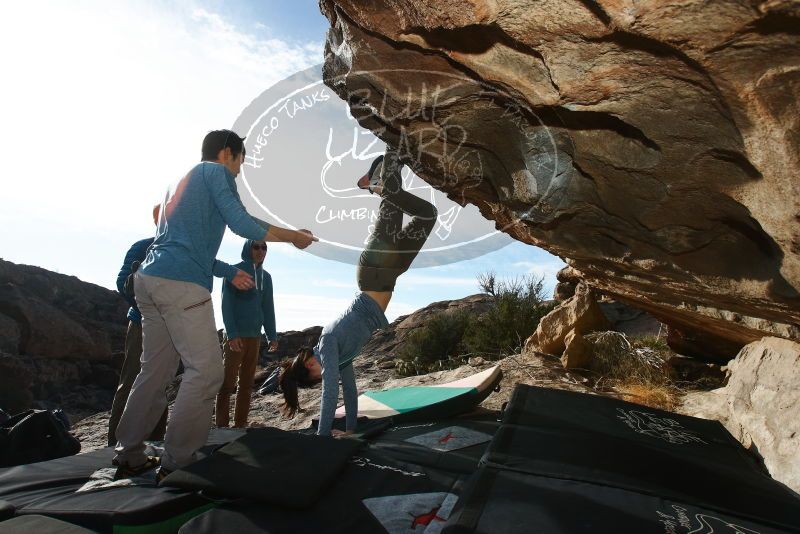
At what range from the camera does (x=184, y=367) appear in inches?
99.6

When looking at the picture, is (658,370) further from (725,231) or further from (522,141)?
(522,141)

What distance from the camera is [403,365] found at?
365 inches

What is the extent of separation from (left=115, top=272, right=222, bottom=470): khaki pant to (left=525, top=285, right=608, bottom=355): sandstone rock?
16.6ft

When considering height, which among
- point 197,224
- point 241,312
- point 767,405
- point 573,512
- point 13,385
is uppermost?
point 197,224

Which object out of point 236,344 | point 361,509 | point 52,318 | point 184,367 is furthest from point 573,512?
point 52,318

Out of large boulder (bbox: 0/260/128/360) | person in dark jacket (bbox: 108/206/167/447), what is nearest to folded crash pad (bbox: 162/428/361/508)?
person in dark jacket (bbox: 108/206/167/447)

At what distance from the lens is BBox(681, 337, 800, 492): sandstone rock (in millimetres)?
2715

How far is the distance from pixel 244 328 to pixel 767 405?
395 cm

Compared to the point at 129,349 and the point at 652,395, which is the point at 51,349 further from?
the point at 652,395

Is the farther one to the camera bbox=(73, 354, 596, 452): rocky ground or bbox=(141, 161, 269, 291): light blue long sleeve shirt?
bbox=(73, 354, 596, 452): rocky ground

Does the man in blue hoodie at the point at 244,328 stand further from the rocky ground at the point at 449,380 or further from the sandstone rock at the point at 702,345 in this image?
the sandstone rock at the point at 702,345

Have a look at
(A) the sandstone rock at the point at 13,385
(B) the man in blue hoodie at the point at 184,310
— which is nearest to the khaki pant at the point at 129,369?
(B) the man in blue hoodie at the point at 184,310

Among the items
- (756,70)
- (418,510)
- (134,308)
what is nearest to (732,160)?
(756,70)

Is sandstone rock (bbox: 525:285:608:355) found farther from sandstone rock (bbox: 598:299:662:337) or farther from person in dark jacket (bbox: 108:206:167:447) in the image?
person in dark jacket (bbox: 108:206:167:447)
